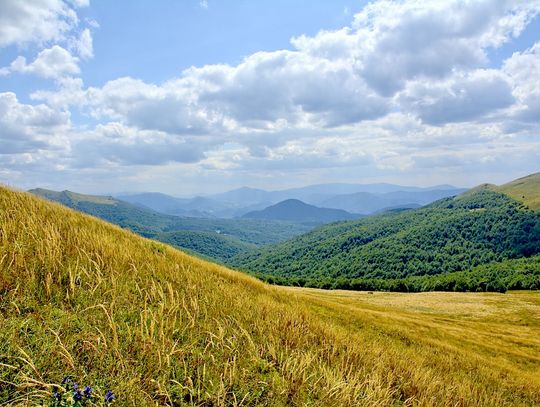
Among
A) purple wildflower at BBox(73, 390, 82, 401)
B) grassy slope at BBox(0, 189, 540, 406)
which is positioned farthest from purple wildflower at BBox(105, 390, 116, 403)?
purple wildflower at BBox(73, 390, 82, 401)

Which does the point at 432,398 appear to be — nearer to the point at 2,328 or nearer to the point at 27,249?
the point at 2,328

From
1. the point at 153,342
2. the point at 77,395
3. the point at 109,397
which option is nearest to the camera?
the point at 77,395

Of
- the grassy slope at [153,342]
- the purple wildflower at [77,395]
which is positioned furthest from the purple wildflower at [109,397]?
the purple wildflower at [77,395]

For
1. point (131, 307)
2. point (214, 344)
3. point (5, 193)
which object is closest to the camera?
point (214, 344)

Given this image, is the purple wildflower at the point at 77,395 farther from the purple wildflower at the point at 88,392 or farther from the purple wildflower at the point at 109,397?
the purple wildflower at the point at 109,397

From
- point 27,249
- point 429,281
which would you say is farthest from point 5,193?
point 429,281

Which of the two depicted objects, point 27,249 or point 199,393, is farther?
point 27,249

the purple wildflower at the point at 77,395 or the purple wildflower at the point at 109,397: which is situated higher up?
the purple wildflower at the point at 77,395

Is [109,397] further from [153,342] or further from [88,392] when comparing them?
[153,342]

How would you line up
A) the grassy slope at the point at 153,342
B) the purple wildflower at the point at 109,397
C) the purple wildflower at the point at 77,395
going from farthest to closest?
the grassy slope at the point at 153,342 → the purple wildflower at the point at 109,397 → the purple wildflower at the point at 77,395

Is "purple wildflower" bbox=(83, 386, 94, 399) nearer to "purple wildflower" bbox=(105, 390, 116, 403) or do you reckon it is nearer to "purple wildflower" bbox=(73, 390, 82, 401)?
"purple wildflower" bbox=(73, 390, 82, 401)

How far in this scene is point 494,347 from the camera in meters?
29.9

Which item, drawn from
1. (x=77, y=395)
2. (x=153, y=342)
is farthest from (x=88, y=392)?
(x=153, y=342)

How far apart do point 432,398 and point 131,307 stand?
5.78 m
